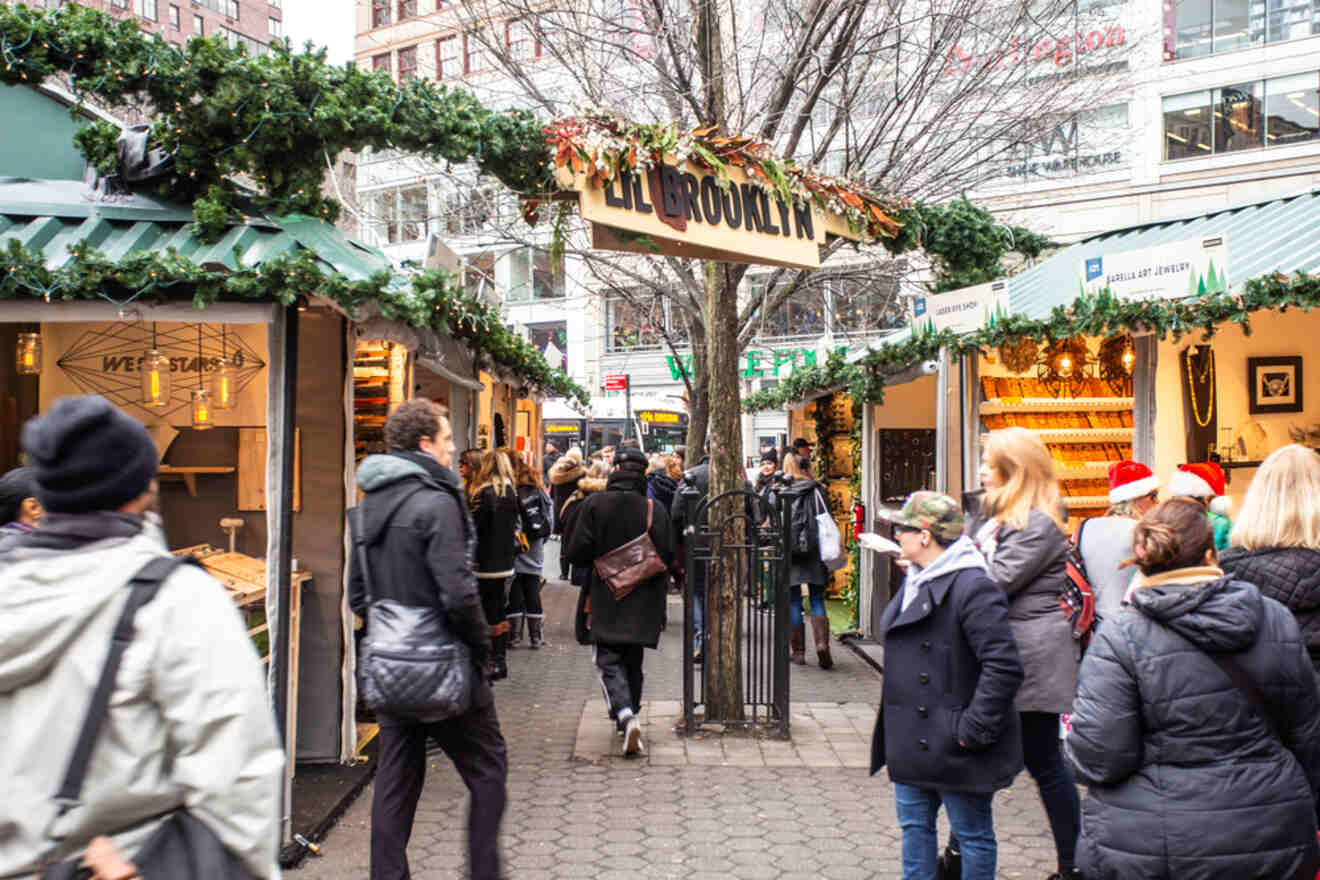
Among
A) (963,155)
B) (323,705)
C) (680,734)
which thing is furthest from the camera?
(963,155)

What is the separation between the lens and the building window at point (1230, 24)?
2644 centimetres

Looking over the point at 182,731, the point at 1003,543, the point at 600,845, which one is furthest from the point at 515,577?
the point at 182,731

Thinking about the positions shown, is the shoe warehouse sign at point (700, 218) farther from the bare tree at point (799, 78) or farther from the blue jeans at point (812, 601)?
the blue jeans at point (812, 601)

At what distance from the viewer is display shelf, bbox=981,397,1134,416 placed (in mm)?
8258

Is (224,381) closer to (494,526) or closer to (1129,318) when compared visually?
(494,526)

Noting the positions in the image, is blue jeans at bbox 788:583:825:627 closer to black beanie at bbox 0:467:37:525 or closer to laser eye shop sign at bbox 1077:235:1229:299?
laser eye shop sign at bbox 1077:235:1229:299

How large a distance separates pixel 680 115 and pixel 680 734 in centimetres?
660

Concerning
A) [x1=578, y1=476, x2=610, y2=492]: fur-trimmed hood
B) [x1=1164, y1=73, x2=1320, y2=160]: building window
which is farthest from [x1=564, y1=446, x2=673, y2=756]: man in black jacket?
[x1=1164, y1=73, x2=1320, y2=160]: building window

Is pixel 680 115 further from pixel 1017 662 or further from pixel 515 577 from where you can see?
pixel 1017 662

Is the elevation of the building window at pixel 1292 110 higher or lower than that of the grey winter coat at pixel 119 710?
higher

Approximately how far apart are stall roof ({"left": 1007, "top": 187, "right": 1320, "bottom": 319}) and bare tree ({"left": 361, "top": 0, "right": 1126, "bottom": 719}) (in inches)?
67.0

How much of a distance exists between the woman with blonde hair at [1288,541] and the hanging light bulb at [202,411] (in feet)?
18.9

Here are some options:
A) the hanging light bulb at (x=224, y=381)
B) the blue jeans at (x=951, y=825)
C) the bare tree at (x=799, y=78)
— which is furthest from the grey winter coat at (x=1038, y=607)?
the hanging light bulb at (x=224, y=381)

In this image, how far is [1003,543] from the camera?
4402mm
